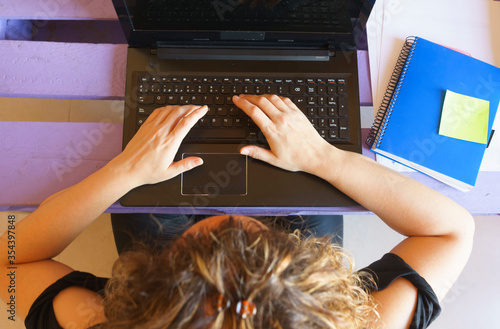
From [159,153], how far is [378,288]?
486mm

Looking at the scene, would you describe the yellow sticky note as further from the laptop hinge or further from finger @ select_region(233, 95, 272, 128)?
finger @ select_region(233, 95, 272, 128)

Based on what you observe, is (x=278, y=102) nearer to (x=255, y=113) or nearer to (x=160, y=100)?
(x=255, y=113)

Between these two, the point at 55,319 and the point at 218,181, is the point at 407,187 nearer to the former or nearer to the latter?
the point at 218,181

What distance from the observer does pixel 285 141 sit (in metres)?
0.66

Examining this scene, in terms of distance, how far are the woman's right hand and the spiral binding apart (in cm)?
12

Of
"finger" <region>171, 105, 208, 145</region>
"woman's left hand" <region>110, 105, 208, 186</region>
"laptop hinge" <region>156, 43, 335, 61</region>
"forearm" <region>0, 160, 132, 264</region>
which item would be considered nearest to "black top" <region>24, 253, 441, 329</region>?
"forearm" <region>0, 160, 132, 264</region>

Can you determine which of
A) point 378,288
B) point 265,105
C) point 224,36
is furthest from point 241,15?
point 378,288

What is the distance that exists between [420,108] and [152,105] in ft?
1.89

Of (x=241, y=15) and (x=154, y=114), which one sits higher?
(x=241, y=15)

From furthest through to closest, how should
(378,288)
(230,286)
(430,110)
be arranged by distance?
(430,110), (378,288), (230,286)

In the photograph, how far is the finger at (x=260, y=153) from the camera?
660 millimetres

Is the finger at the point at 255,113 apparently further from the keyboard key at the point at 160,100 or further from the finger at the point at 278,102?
the keyboard key at the point at 160,100

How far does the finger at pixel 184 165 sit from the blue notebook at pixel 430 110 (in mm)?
379

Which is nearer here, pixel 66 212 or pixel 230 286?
pixel 230 286
